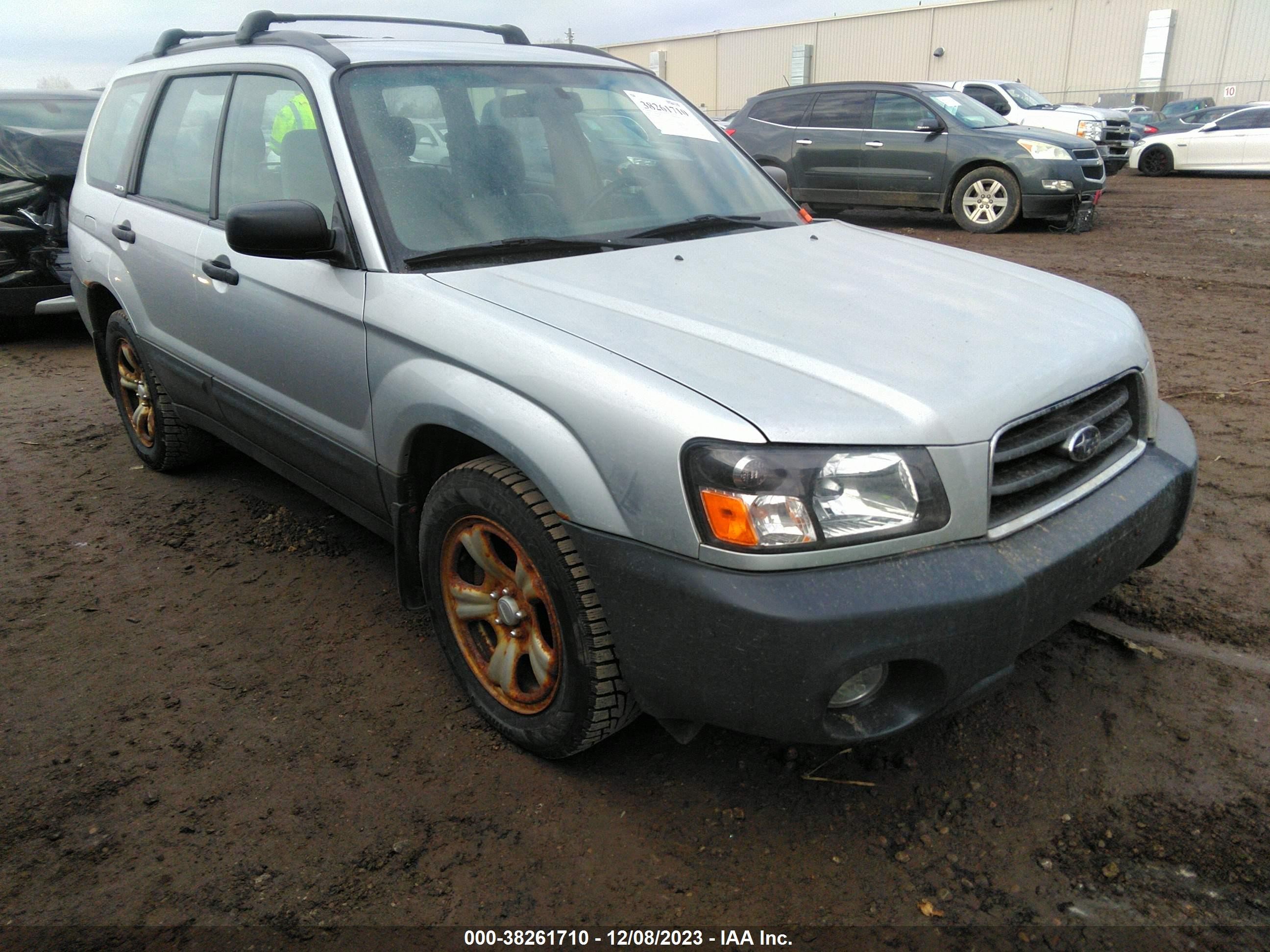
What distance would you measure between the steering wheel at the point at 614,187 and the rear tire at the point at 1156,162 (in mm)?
18706

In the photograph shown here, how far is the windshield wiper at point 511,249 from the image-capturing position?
2.56 m

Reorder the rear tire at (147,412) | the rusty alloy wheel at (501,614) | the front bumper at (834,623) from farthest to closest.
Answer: the rear tire at (147,412)
the rusty alloy wheel at (501,614)
the front bumper at (834,623)

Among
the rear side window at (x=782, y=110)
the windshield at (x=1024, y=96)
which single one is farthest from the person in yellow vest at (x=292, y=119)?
the windshield at (x=1024, y=96)

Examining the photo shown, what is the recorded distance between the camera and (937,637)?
6.11 feet

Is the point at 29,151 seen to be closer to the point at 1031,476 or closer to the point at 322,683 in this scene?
the point at 322,683

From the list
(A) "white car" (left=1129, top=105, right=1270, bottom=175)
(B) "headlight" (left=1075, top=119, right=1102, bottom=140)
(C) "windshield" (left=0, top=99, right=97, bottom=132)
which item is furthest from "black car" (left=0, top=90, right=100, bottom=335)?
(A) "white car" (left=1129, top=105, right=1270, bottom=175)

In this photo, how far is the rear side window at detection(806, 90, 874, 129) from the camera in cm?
1138

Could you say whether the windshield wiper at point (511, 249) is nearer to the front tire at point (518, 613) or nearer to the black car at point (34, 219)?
the front tire at point (518, 613)

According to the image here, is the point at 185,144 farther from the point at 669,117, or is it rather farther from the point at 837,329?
the point at 837,329

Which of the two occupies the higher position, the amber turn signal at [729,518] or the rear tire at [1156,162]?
the amber turn signal at [729,518]

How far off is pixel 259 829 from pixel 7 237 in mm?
6028

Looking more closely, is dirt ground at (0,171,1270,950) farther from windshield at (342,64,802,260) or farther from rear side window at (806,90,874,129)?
rear side window at (806,90,874,129)

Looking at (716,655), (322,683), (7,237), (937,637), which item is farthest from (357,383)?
(7,237)

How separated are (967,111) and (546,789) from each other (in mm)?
10789
